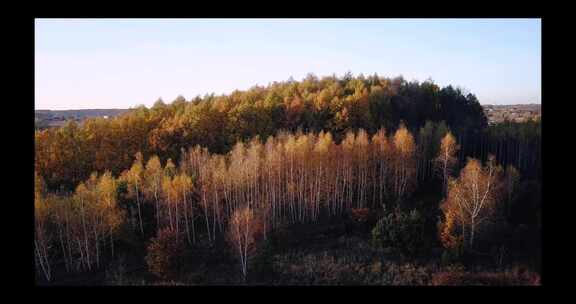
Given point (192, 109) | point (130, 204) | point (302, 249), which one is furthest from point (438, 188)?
point (130, 204)

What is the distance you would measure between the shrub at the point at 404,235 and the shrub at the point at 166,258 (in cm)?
496

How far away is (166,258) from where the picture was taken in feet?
31.7

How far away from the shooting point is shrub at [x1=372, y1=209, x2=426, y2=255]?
10.5m

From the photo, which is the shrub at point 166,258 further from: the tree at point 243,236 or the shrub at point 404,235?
the shrub at point 404,235

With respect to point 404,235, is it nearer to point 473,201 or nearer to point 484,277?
point 484,277

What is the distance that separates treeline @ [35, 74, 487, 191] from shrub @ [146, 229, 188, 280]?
3187 millimetres

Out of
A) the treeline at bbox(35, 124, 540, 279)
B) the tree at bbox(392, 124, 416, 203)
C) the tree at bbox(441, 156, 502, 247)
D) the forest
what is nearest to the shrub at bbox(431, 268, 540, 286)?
the forest

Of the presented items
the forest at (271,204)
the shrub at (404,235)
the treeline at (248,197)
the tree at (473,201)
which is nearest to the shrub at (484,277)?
the forest at (271,204)

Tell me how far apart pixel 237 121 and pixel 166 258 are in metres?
8.26

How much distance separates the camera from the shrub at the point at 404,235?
34.3ft
